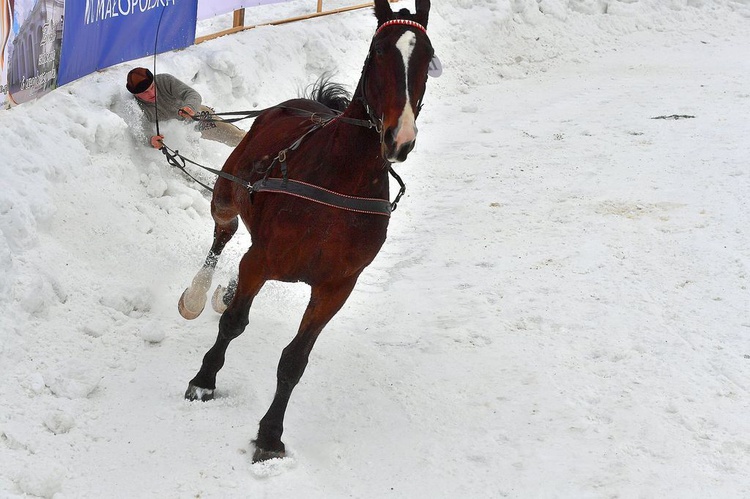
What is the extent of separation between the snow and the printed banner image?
0.69 feet

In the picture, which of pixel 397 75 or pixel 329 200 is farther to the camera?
pixel 329 200

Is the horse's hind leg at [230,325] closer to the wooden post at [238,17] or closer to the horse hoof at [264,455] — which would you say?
the horse hoof at [264,455]

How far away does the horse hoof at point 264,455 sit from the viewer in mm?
3992

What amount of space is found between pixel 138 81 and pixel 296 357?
384 cm

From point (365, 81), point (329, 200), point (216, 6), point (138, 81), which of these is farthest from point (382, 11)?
point (216, 6)

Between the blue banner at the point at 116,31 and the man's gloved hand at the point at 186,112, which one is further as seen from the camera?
the blue banner at the point at 116,31

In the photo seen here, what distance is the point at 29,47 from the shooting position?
6.21 meters

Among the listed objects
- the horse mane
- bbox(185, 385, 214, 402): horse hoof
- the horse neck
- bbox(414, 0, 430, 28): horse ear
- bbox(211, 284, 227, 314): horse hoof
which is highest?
bbox(414, 0, 430, 28): horse ear

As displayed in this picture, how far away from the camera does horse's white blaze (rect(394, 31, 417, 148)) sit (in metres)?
3.33

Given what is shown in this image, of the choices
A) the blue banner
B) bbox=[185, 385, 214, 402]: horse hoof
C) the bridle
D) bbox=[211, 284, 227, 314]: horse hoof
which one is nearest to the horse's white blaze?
the bridle

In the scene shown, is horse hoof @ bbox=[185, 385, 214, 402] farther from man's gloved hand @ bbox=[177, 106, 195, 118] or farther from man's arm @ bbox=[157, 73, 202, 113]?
man's arm @ bbox=[157, 73, 202, 113]

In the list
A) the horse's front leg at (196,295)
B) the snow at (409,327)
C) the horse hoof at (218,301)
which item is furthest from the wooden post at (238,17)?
the horse hoof at (218,301)

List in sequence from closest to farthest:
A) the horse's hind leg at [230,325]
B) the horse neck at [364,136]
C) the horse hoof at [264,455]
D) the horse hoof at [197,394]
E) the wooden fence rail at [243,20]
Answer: the horse neck at [364,136] < the horse hoof at [264,455] < the horse's hind leg at [230,325] < the horse hoof at [197,394] < the wooden fence rail at [243,20]

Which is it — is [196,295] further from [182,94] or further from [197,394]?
[182,94]
